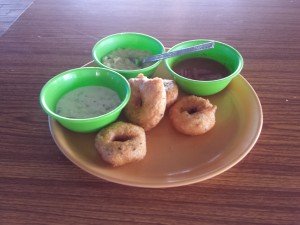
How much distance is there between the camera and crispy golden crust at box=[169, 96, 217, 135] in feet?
3.80

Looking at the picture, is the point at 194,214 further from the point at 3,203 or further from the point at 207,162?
the point at 3,203

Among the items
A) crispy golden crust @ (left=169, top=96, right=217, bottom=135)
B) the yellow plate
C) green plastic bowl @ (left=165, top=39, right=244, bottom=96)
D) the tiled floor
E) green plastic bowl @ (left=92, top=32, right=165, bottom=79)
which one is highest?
green plastic bowl @ (left=92, top=32, right=165, bottom=79)

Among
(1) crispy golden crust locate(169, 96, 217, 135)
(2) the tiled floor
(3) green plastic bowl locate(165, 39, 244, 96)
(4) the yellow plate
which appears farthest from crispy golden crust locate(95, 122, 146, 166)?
(2) the tiled floor

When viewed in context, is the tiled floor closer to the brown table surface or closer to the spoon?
the brown table surface

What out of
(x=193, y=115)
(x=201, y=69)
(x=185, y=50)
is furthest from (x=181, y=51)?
(x=193, y=115)

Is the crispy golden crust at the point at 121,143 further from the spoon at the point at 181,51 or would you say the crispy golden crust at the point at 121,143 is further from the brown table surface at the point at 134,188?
the spoon at the point at 181,51

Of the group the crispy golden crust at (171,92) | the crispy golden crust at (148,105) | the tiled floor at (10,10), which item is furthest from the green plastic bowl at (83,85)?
the tiled floor at (10,10)

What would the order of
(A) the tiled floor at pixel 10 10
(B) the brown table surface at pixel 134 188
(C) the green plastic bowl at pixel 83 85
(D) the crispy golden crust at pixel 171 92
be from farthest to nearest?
(A) the tiled floor at pixel 10 10
(D) the crispy golden crust at pixel 171 92
(C) the green plastic bowl at pixel 83 85
(B) the brown table surface at pixel 134 188

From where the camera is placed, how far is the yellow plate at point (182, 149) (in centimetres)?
99

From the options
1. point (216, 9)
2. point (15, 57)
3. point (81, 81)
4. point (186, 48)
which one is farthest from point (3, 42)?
point (216, 9)

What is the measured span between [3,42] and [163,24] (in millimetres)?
886

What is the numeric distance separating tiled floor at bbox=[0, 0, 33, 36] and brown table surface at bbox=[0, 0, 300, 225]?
70.2 inches

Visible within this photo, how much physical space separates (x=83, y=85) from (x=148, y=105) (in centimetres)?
31

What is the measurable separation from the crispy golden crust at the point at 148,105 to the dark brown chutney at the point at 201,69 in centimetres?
24
